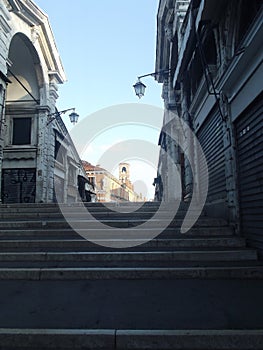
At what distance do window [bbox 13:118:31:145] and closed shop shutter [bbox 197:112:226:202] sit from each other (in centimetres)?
1226

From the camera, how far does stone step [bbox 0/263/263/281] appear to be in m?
4.18

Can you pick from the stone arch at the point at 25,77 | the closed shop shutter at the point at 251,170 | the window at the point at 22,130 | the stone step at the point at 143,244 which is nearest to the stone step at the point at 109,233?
the stone step at the point at 143,244

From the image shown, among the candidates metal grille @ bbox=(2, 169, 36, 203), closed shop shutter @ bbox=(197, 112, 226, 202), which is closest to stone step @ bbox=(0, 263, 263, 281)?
closed shop shutter @ bbox=(197, 112, 226, 202)

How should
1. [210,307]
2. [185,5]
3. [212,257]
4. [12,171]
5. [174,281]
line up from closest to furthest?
[210,307]
[174,281]
[212,257]
[185,5]
[12,171]

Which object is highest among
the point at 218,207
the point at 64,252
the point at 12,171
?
the point at 12,171

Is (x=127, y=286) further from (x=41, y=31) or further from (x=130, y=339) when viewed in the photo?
(x=41, y=31)

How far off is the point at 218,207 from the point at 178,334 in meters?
4.79

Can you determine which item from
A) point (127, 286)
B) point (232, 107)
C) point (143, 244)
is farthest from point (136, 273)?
point (232, 107)

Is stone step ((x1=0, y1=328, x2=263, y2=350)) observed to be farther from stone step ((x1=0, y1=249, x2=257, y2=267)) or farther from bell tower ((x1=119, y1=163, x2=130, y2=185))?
bell tower ((x1=119, y1=163, x2=130, y2=185))

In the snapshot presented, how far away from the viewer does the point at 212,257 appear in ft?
15.6

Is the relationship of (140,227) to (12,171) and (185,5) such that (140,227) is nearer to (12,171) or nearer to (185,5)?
(185,5)

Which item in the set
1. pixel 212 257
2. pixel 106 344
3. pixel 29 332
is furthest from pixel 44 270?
pixel 212 257

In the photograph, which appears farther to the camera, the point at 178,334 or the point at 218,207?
the point at 218,207

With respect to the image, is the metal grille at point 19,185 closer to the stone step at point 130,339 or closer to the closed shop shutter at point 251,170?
the closed shop shutter at point 251,170
